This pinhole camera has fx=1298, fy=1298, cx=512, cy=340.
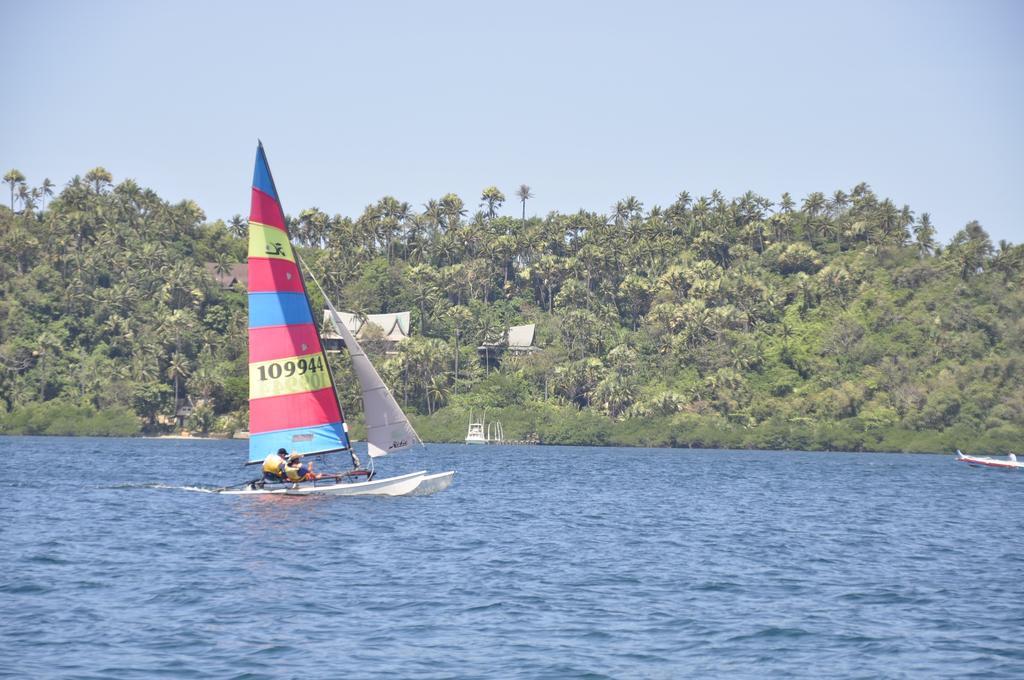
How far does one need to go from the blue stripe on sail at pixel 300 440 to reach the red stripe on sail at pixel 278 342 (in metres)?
2.77

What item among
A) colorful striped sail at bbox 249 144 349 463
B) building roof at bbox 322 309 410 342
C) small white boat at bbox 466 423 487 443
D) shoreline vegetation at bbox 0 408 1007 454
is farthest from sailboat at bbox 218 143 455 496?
building roof at bbox 322 309 410 342

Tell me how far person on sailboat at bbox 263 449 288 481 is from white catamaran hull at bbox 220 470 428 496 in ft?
1.42


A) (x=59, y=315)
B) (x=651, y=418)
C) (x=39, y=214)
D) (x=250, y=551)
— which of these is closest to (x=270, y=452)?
(x=250, y=551)

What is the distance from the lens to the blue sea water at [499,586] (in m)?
22.3

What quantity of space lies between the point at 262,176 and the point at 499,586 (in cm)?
2247

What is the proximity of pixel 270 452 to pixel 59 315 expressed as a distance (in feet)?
331

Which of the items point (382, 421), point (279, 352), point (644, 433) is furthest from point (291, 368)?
point (644, 433)

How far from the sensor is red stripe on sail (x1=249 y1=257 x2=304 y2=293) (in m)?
47.2

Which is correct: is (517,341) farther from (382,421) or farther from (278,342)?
(278,342)

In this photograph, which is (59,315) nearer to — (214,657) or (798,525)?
(798,525)

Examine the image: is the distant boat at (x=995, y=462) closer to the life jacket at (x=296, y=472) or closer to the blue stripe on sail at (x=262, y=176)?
the life jacket at (x=296, y=472)

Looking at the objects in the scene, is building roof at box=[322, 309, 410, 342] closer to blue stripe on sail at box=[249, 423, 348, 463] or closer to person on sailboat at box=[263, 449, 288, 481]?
blue stripe on sail at box=[249, 423, 348, 463]

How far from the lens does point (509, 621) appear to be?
25547mm

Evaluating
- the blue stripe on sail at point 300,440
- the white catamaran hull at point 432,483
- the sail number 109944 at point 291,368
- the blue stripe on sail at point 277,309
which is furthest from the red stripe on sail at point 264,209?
the white catamaran hull at point 432,483
